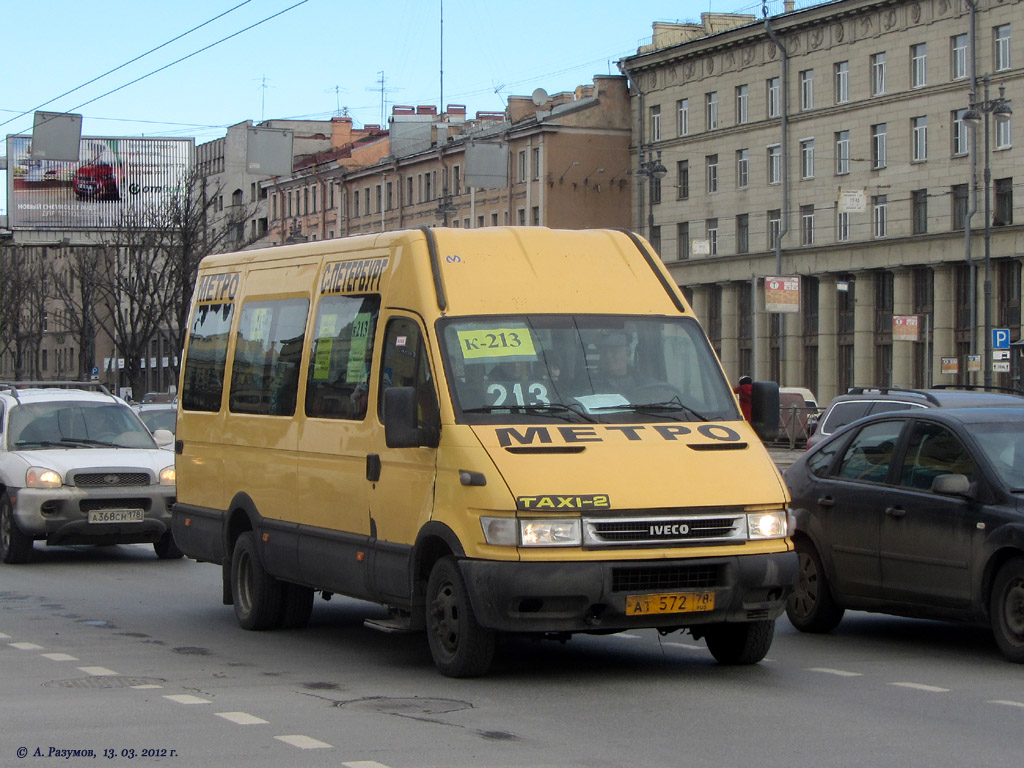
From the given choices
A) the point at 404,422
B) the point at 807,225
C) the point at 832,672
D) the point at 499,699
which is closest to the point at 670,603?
the point at 499,699

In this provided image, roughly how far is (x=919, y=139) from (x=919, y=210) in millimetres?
2717

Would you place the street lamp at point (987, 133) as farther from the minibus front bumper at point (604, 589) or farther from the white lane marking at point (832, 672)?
the minibus front bumper at point (604, 589)

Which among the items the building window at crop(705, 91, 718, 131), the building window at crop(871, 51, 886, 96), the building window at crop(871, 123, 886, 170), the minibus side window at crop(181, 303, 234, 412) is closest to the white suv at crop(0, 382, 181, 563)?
the minibus side window at crop(181, 303, 234, 412)

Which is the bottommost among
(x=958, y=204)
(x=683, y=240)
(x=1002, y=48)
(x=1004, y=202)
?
(x=1004, y=202)

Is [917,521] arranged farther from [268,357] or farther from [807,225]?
[807,225]

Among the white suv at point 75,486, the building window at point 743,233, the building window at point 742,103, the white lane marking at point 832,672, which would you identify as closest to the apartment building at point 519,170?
the building window at point 743,233

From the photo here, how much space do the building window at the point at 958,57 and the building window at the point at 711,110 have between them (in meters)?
14.7

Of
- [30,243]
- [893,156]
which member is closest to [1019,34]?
[893,156]

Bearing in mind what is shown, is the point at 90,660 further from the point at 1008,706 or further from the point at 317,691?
the point at 1008,706

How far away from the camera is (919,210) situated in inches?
2571

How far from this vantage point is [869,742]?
26.7ft

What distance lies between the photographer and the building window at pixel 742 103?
7500 cm

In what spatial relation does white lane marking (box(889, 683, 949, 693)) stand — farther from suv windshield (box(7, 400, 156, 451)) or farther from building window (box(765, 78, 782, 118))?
building window (box(765, 78, 782, 118))

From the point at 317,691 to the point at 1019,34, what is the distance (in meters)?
55.9
